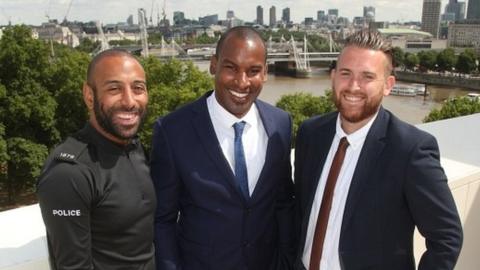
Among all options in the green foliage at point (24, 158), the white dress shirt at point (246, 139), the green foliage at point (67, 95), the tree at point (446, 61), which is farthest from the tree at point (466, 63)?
the white dress shirt at point (246, 139)

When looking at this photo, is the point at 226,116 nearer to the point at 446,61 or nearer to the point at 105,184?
the point at 105,184

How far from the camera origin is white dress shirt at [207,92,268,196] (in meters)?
2.12

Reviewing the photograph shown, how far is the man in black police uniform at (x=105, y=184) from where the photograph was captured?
153cm

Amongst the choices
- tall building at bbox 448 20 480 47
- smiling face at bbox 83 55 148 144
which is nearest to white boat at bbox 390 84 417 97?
smiling face at bbox 83 55 148 144

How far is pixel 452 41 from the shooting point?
4048 inches

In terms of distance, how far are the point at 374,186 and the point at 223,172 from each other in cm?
65

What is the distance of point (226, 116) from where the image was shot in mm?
2133

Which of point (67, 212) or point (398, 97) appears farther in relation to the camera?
point (398, 97)

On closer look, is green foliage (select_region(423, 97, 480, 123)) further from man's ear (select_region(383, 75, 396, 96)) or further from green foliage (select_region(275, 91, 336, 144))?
man's ear (select_region(383, 75, 396, 96))

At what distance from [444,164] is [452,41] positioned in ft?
368

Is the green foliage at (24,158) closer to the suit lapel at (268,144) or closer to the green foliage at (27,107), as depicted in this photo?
the green foliage at (27,107)

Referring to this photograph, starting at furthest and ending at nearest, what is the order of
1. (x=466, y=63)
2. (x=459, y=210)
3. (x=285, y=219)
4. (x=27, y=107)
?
(x=466, y=63) → (x=27, y=107) → (x=459, y=210) → (x=285, y=219)

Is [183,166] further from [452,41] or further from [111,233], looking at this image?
[452,41]

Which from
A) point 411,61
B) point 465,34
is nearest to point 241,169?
point 411,61
